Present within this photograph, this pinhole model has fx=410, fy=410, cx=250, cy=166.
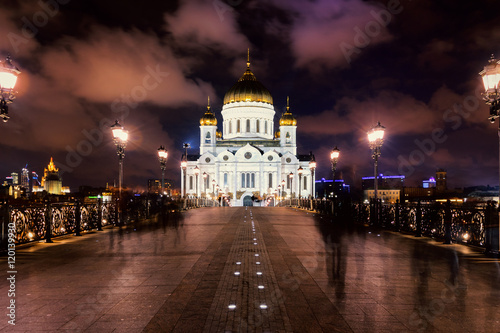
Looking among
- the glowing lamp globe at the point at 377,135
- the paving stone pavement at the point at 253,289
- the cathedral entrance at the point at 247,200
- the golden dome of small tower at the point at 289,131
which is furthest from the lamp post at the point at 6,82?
the golden dome of small tower at the point at 289,131

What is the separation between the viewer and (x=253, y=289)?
6730 mm

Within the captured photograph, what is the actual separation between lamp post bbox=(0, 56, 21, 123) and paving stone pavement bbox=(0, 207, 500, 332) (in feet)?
12.6

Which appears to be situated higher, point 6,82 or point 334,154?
point 6,82

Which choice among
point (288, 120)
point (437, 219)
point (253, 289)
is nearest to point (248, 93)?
point (288, 120)

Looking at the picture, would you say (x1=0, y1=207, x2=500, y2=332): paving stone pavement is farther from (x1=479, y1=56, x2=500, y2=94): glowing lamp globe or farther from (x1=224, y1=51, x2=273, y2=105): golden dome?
(x1=224, y1=51, x2=273, y2=105): golden dome

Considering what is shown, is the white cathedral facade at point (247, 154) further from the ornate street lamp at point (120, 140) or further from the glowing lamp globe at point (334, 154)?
the ornate street lamp at point (120, 140)

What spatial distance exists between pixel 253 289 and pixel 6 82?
9011 millimetres

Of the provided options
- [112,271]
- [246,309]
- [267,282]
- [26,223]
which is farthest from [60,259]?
[246,309]

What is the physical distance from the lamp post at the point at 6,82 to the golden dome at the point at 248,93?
83.6 metres

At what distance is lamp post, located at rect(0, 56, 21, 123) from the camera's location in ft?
36.0

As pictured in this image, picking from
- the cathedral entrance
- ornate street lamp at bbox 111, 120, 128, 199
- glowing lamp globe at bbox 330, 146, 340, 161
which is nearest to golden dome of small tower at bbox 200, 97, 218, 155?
the cathedral entrance

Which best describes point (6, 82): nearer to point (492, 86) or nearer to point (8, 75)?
point (8, 75)

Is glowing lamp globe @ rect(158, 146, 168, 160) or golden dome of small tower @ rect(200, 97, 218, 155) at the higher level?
golden dome of small tower @ rect(200, 97, 218, 155)

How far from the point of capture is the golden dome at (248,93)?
3698 inches
